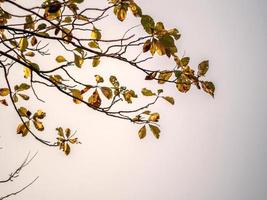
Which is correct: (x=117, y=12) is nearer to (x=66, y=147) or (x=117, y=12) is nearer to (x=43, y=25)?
(x=43, y=25)

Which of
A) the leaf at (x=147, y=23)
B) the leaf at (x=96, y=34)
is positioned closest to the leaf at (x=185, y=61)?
the leaf at (x=147, y=23)

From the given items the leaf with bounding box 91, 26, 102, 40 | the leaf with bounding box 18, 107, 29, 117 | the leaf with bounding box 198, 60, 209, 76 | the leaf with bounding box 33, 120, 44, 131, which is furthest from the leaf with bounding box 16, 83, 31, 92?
the leaf with bounding box 198, 60, 209, 76

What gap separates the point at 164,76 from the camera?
210cm

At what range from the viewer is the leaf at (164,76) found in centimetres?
207

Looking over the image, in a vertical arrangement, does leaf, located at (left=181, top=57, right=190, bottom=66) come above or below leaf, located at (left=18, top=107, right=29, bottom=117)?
above

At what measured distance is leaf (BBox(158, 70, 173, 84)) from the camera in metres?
2.07

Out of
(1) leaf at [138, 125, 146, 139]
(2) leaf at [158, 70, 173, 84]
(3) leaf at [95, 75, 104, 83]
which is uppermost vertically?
(3) leaf at [95, 75, 104, 83]

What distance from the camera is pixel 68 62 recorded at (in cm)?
233

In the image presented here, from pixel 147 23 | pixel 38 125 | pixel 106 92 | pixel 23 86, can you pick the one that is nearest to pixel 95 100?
pixel 106 92

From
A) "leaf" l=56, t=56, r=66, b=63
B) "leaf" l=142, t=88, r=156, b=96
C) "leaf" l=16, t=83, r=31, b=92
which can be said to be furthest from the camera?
"leaf" l=16, t=83, r=31, b=92

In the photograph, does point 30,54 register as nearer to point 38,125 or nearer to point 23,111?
point 23,111

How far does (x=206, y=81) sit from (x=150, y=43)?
1.77ft

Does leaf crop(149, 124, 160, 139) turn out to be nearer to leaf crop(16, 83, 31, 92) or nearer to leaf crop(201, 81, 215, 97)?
leaf crop(201, 81, 215, 97)

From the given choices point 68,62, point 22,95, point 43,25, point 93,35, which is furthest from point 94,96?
point 22,95
